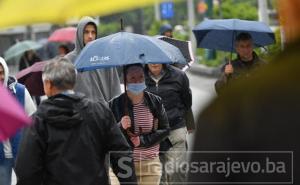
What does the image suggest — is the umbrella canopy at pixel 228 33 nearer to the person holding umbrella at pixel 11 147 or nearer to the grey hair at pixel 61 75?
the person holding umbrella at pixel 11 147

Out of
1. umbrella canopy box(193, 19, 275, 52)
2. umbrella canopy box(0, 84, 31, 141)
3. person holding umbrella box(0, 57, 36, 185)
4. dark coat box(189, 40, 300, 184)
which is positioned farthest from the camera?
umbrella canopy box(193, 19, 275, 52)

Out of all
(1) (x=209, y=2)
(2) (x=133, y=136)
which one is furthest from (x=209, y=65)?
(2) (x=133, y=136)

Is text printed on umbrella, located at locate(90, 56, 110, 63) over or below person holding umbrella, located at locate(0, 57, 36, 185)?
over

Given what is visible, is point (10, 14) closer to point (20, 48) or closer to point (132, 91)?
point (132, 91)

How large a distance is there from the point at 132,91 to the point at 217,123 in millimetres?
4253

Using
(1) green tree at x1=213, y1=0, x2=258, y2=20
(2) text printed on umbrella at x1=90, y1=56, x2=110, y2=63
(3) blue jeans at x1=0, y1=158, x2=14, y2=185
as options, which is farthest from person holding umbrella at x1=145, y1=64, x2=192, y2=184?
(1) green tree at x1=213, y1=0, x2=258, y2=20

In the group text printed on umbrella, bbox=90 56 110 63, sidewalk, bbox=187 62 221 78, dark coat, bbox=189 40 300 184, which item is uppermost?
dark coat, bbox=189 40 300 184

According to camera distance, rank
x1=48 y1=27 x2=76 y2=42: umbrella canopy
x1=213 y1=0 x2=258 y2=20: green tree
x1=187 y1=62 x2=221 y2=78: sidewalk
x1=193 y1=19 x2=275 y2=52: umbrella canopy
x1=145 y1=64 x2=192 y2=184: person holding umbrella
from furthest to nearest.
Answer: x1=187 y1=62 x2=221 y2=78: sidewalk → x1=213 y1=0 x2=258 y2=20: green tree → x1=48 y1=27 x2=76 y2=42: umbrella canopy → x1=193 y1=19 x2=275 y2=52: umbrella canopy → x1=145 y1=64 x2=192 y2=184: person holding umbrella

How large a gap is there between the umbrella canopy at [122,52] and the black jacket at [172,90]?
2.90 feet

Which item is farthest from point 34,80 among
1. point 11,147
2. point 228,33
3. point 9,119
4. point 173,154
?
point 9,119

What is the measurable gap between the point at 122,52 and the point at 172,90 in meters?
1.31

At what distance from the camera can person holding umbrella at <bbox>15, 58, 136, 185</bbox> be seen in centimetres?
473

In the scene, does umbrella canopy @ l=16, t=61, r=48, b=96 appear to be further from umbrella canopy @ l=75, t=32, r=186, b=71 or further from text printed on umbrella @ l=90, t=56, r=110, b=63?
text printed on umbrella @ l=90, t=56, r=110, b=63

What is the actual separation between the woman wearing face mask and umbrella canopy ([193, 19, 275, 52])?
84.3 inches
